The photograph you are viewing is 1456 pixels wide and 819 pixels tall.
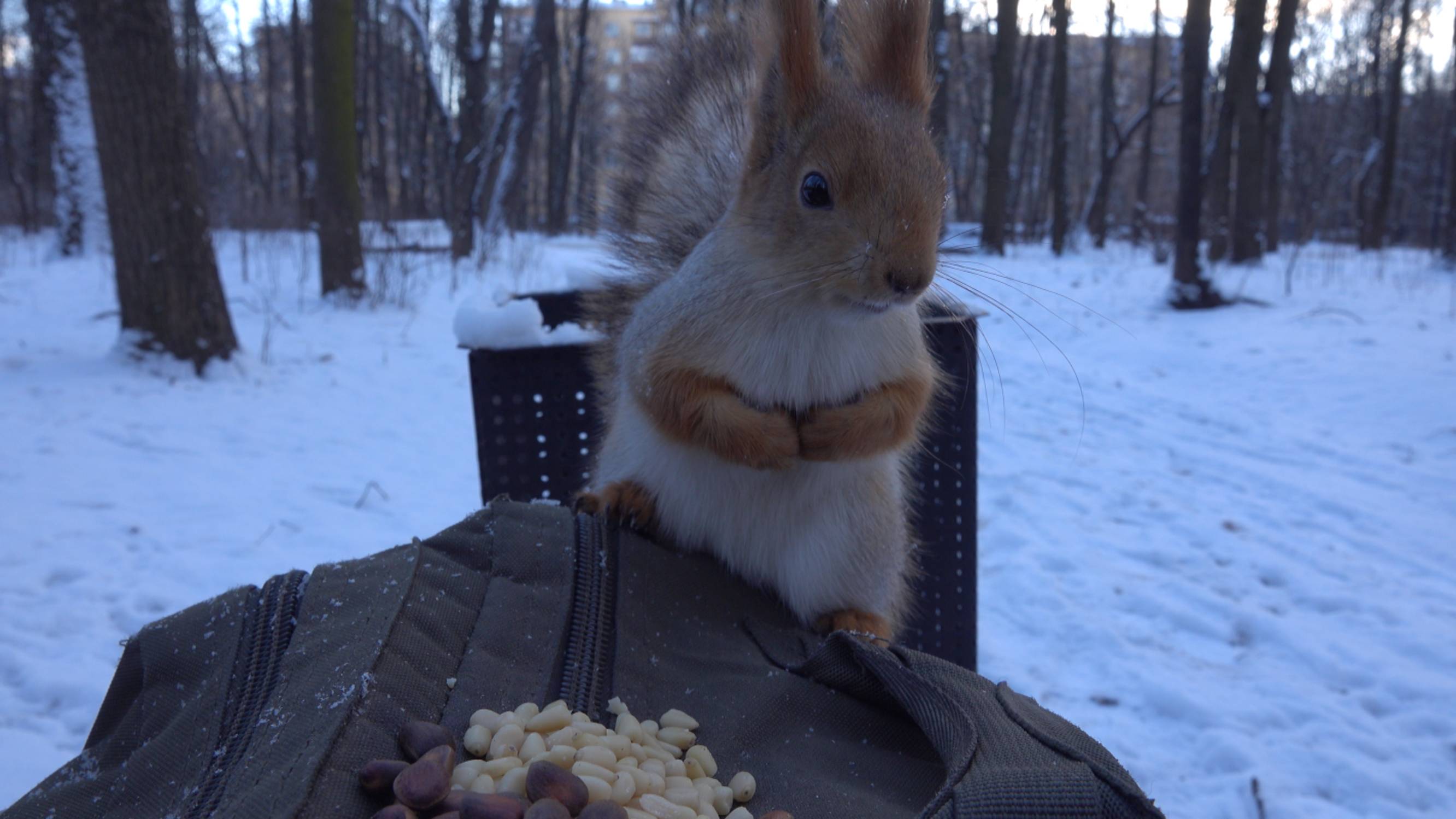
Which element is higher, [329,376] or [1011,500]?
[329,376]

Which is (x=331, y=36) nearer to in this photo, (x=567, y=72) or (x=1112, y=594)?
(x=1112, y=594)

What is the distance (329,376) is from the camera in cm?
450

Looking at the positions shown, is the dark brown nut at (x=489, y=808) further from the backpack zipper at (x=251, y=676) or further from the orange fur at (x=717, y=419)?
the orange fur at (x=717, y=419)

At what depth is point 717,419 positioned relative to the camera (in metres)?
1.32

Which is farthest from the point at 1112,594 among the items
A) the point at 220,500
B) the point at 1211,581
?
the point at 220,500

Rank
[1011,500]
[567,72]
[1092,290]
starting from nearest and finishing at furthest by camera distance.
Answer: [1011,500] < [1092,290] < [567,72]

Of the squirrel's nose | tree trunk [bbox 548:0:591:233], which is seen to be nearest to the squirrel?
the squirrel's nose

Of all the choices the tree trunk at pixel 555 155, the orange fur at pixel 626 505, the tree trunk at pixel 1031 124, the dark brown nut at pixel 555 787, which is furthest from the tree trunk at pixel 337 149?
the tree trunk at pixel 1031 124

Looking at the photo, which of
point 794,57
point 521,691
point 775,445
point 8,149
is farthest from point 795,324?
point 8,149

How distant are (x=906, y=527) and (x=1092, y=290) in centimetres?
763

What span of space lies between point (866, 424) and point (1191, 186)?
274 inches

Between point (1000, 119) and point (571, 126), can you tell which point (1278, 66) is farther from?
point (571, 126)

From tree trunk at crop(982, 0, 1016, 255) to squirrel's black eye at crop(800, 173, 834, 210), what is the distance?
954cm

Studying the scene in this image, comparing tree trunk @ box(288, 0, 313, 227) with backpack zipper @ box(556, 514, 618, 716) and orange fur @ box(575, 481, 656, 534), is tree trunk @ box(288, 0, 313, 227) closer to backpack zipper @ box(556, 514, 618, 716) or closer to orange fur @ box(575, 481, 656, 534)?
orange fur @ box(575, 481, 656, 534)
